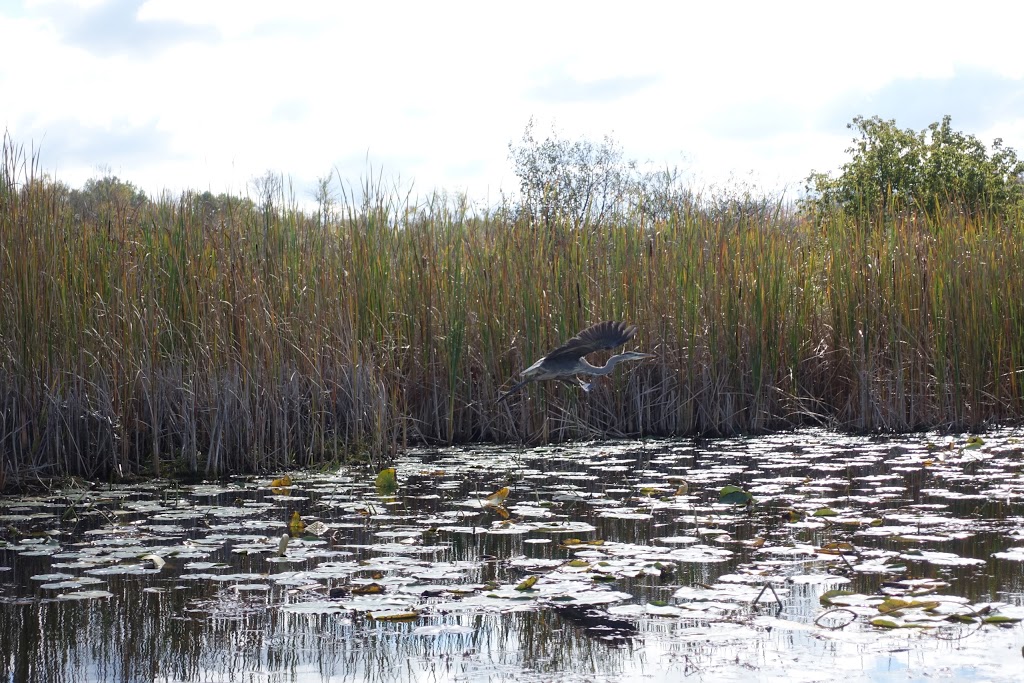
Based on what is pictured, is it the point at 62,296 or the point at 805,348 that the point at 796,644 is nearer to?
Result: the point at 62,296

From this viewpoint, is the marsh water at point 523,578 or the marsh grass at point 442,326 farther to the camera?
the marsh grass at point 442,326

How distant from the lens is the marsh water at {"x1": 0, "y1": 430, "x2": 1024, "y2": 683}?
2785 millimetres

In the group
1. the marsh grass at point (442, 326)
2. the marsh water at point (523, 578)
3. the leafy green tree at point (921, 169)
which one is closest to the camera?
the marsh water at point (523, 578)

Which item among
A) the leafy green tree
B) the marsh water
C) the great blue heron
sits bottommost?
the marsh water

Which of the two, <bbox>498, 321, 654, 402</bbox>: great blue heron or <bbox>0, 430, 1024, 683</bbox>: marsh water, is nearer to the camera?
<bbox>0, 430, 1024, 683</bbox>: marsh water

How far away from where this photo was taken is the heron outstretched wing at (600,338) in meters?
5.64

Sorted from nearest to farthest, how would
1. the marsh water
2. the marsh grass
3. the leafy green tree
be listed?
the marsh water → the marsh grass → the leafy green tree

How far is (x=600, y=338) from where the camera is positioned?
18.8 ft

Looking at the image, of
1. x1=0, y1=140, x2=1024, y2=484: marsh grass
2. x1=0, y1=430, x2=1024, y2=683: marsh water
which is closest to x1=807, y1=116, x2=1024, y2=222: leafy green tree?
x1=0, y1=140, x2=1024, y2=484: marsh grass

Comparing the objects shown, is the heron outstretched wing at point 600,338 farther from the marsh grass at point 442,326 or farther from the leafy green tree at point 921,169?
the leafy green tree at point 921,169

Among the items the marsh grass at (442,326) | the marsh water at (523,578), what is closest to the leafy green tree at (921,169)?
the marsh grass at (442,326)

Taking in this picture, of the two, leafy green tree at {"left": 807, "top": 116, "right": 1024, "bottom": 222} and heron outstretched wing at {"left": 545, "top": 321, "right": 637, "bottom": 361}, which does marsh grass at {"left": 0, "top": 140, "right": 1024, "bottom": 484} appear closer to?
heron outstretched wing at {"left": 545, "top": 321, "right": 637, "bottom": 361}

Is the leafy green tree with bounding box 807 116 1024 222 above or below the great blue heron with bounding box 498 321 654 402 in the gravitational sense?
above

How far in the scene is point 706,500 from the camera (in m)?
4.93
